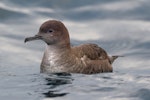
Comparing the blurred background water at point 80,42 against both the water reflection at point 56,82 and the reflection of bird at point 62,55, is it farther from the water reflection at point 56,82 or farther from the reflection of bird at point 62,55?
the reflection of bird at point 62,55

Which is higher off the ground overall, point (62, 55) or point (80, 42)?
point (80, 42)

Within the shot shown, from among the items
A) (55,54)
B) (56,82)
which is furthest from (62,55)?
(56,82)

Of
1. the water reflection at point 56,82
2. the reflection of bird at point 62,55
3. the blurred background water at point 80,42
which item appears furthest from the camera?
the reflection of bird at point 62,55

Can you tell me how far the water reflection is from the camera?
43.0 ft

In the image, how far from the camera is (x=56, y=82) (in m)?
14.1

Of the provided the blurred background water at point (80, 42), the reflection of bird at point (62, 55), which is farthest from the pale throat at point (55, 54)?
the blurred background water at point (80, 42)

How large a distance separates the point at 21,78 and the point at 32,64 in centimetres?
226

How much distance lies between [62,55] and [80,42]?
13.8ft

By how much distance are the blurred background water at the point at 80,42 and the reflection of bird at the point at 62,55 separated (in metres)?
0.28

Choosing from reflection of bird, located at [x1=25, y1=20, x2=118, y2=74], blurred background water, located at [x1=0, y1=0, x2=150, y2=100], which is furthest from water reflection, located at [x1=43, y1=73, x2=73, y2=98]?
reflection of bird, located at [x1=25, y1=20, x2=118, y2=74]

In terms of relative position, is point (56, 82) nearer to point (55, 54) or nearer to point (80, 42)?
point (55, 54)

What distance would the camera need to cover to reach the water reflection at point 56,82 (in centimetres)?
1311

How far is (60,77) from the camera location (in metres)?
14.5

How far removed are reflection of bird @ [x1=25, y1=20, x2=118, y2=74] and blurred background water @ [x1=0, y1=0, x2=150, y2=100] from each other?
0.93 ft
